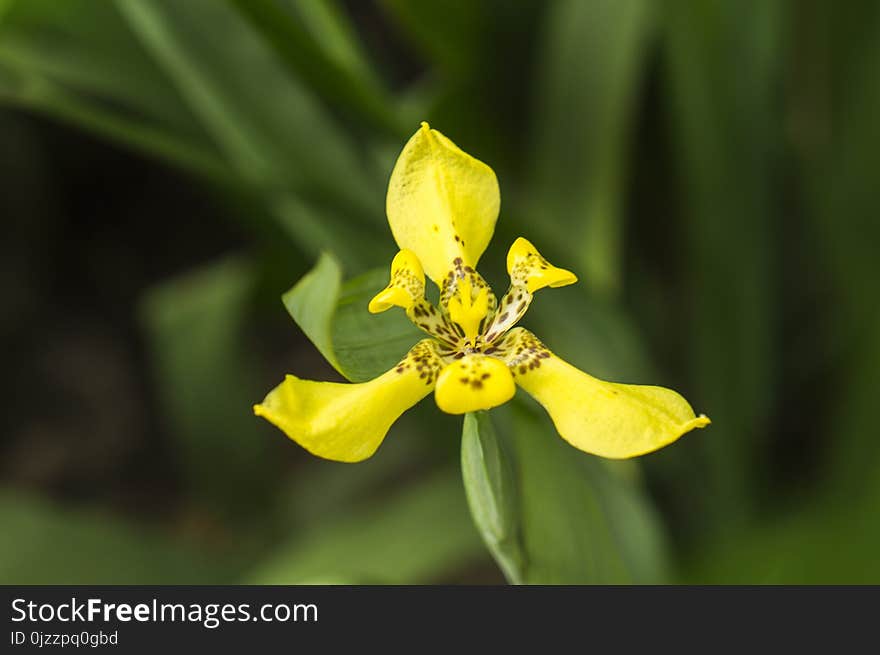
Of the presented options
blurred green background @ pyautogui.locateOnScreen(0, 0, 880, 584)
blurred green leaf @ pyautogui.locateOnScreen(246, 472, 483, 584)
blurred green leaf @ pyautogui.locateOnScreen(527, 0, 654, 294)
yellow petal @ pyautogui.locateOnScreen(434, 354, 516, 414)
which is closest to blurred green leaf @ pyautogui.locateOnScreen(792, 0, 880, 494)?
blurred green background @ pyautogui.locateOnScreen(0, 0, 880, 584)

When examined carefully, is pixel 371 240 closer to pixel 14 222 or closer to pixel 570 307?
pixel 570 307

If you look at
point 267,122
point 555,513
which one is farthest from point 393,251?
point 555,513

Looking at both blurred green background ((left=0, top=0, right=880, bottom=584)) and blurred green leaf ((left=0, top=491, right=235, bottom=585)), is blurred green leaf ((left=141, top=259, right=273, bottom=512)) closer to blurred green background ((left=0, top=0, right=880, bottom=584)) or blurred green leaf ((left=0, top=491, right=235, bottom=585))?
blurred green background ((left=0, top=0, right=880, bottom=584))

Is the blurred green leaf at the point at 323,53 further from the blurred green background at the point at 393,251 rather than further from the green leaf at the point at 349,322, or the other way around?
the green leaf at the point at 349,322

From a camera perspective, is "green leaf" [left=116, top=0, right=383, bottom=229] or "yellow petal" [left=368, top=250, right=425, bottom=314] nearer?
"yellow petal" [left=368, top=250, right=425, bottom=314]

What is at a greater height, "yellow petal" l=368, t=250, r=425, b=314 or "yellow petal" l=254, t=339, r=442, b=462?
"yellow petal" l=368, t=250, r=425, b=314

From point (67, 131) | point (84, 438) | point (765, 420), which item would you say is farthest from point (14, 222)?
point (765, 420)

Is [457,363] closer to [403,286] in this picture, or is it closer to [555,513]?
[403,286]
